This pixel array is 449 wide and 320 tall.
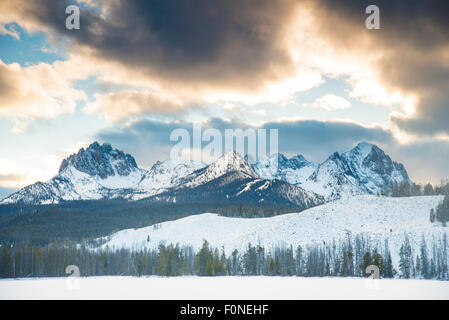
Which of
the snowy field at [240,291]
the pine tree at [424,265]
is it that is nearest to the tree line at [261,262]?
the pine tree at [424,265]

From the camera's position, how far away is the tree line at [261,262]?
140 meters

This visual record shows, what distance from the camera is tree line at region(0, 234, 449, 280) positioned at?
140 meters

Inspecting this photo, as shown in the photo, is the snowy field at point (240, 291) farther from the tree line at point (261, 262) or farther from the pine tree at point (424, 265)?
the tree line at point (261, 262)

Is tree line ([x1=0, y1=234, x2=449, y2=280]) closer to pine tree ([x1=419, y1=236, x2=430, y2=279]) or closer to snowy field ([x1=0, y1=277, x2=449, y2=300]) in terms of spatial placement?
pine tree ([x1=419, y1=236, x2=430, y2=279])

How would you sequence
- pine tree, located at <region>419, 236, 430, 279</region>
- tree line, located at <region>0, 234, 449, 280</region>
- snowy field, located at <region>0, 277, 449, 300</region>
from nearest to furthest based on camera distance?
snowy field, located at <region>0, 277, 449, 300</region>, pine tree, located at <region>419, 236, 430, 279</region>, tree line, located at <region>0, 234, 449, 280</region>

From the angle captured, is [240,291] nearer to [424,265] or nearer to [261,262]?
[424,265]

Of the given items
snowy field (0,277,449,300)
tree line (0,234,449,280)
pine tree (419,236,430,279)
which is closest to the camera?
snowy field (0,277,449,300)

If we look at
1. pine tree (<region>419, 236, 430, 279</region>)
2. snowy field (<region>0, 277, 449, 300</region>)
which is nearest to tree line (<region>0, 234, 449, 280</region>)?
pine tree (<region>419, 236, 430, 279</region>)

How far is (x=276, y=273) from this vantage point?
157 metres

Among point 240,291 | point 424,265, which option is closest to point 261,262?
point 424,265
